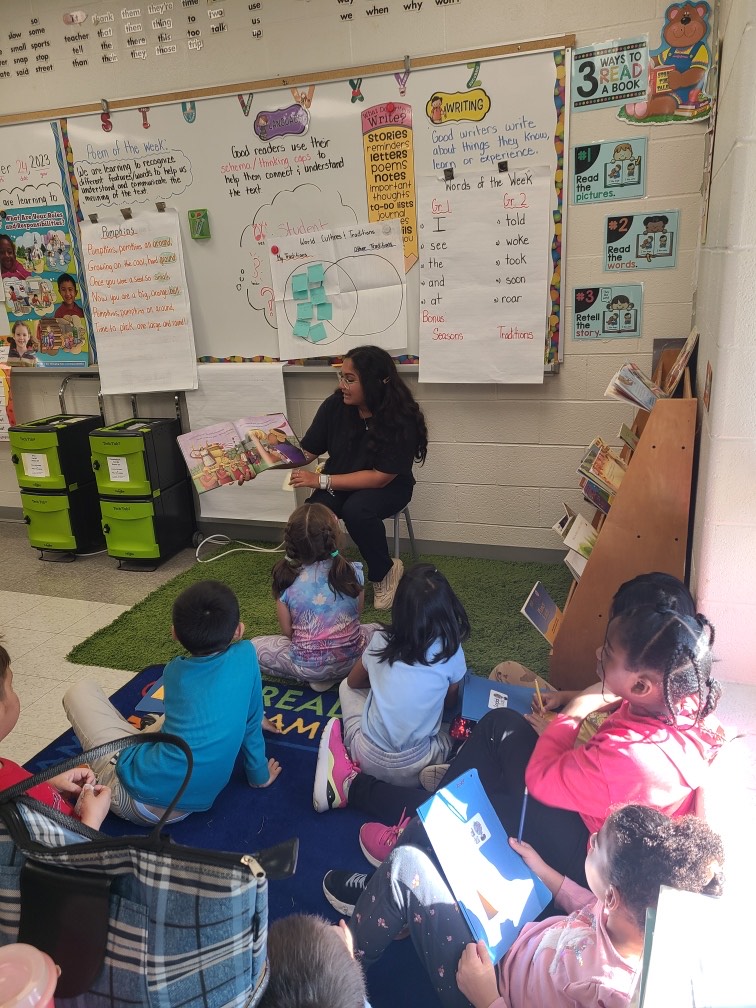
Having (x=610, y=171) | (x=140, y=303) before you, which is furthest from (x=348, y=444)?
(x=610, y=171)

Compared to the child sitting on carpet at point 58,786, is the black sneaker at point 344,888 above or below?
below

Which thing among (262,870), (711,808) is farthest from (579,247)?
(262,870)

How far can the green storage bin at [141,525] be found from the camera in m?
3.48

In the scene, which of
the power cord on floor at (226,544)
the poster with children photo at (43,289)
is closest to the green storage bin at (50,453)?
the poster with children photo at (43,289)

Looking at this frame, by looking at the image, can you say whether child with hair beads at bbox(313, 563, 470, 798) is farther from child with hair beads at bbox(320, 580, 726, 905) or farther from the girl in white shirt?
child with hair beads at bbox(320, 580, 726, 905)

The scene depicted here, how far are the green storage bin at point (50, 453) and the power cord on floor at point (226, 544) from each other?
695mm

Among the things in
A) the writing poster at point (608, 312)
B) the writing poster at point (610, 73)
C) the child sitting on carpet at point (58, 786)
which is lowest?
the child sitting on carpet at point (58, 786)

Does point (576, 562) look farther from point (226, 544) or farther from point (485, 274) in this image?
point (226, 544)

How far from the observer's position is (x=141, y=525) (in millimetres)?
3510

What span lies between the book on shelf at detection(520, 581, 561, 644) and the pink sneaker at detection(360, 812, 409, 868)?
2.52 ft

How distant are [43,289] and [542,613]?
3074 mm

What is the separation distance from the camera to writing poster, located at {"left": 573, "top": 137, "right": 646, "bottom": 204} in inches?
106

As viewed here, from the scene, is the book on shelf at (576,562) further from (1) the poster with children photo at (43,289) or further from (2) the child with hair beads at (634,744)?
(1) the poster with children photo at (43,289)

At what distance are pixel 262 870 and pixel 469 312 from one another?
267cm
